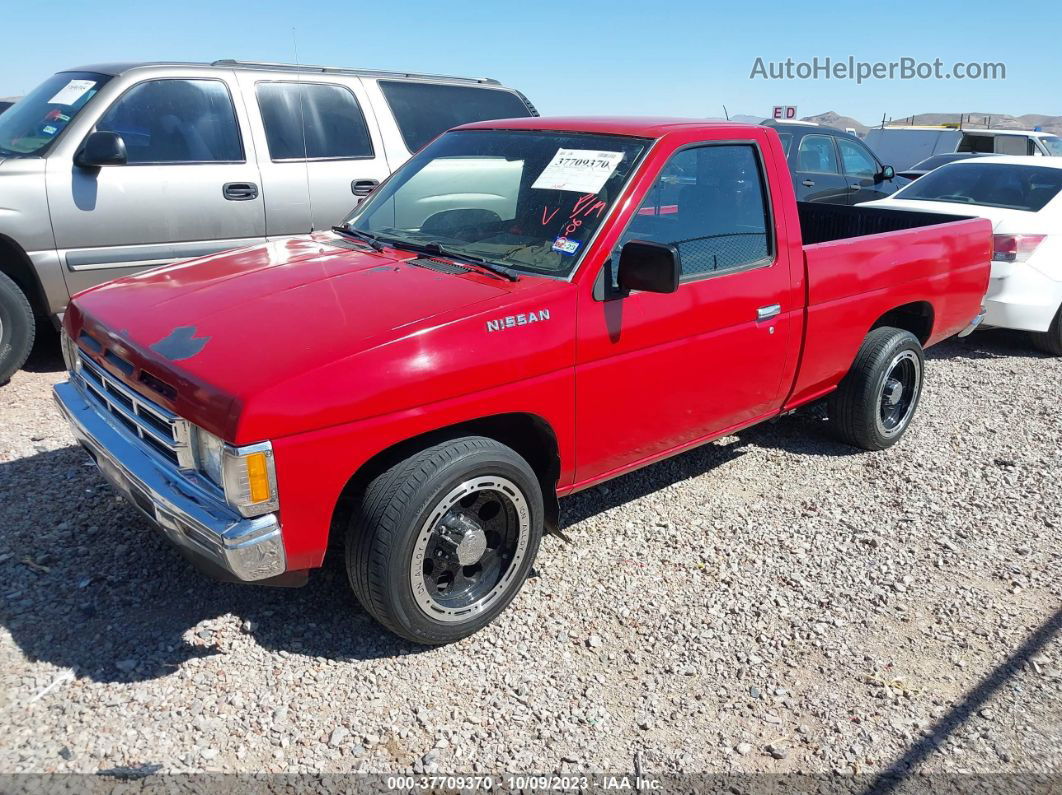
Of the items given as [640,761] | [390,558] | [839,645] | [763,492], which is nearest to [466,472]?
[390,558]

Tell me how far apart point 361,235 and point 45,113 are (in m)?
3.16

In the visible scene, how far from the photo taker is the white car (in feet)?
22.7

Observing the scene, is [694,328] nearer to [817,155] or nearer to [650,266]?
[650,266]

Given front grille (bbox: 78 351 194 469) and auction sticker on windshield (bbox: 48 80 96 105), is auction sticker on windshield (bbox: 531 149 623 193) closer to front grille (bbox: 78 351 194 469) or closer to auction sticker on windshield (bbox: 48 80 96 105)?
front grille (bbox: 78 351 194 469)

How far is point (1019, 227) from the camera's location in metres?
6.93

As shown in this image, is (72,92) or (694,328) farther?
(72,92)

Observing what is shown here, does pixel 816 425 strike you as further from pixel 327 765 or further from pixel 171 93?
pixel 171 93

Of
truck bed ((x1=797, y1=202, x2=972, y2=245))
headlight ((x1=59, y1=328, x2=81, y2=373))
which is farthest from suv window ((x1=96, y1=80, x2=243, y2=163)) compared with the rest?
truck bed ((x1=797, y1=202, x2=972, y2=245))

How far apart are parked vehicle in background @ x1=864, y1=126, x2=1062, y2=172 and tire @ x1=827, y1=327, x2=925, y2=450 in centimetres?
1186

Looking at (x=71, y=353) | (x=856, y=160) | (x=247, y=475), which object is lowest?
(x=247, y=475)

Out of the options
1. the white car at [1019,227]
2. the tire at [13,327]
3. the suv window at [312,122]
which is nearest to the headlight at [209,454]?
the tire at [13,327]

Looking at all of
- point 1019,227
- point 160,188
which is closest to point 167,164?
point 160,188

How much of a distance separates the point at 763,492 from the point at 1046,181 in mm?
5131

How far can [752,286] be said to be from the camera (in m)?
3.93
